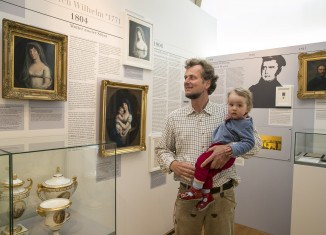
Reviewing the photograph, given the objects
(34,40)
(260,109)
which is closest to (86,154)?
(34,40)

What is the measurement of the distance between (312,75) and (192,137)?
7.69 feet

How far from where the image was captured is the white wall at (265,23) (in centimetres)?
398

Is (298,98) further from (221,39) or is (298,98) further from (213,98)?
(221,39)

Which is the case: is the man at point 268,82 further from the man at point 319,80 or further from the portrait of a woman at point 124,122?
the portrait of a woman at point 124,122

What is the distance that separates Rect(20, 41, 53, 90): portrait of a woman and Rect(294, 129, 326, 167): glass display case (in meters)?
2.88

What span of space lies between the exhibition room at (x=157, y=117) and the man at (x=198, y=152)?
0.03 ft

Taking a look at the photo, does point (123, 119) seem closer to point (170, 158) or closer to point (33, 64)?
point (170, 158)

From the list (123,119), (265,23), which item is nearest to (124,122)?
(123,119)

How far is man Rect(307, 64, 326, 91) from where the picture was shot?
344 cm

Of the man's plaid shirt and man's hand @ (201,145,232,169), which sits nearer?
man's hand @ (201,145,232,169)

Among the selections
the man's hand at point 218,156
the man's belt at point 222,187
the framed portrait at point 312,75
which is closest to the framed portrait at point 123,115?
the man's belt at point 222,187

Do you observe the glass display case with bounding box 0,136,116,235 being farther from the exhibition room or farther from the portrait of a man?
the portrait of a man

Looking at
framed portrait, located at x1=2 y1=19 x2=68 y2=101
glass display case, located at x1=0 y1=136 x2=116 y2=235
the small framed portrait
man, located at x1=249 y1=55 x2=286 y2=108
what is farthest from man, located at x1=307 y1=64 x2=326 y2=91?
framed portrait, located at x1=2 y1=19 x2=68 y2=101

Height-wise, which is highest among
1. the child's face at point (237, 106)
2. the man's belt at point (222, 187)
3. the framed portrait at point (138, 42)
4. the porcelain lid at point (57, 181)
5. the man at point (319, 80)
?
the framed portrait at point (138, 42)
